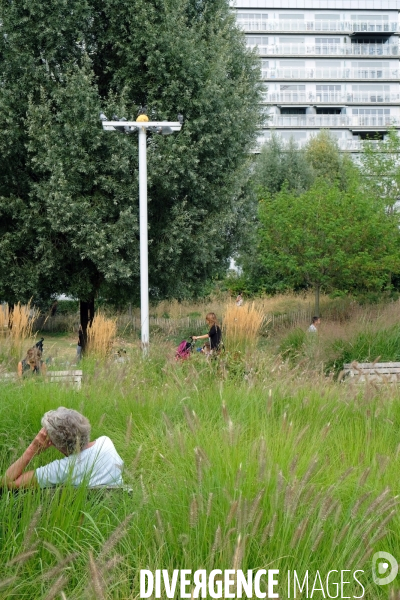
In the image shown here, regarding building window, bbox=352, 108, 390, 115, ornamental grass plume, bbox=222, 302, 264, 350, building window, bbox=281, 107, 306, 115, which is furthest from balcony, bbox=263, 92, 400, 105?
ornamental grass plume, bbox=222, 302, 264, 350

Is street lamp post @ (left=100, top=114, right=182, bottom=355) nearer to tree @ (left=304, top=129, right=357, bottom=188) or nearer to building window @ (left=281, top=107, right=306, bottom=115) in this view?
tree @ (left=304, top=129, right=357, bottom=188)

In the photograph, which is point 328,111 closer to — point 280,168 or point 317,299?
point 280,168

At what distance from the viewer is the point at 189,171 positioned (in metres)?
15.7

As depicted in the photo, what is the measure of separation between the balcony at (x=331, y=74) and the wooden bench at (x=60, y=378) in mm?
63963

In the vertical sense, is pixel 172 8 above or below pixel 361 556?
above

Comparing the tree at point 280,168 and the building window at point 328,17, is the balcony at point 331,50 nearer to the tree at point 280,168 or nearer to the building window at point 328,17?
the building window at point 328,17

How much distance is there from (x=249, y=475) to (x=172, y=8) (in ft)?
48.3

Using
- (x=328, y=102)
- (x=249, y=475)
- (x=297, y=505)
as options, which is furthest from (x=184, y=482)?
(x=328, y=102)

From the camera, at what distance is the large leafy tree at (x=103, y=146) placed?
15375 mm

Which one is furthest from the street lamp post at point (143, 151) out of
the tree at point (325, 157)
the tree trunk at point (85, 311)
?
the tree at point (325, 157)

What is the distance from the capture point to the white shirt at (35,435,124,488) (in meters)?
3.42

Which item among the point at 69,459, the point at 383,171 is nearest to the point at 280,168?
the point at 383,171

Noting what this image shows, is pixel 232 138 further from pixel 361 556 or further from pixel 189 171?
pixel 361 556

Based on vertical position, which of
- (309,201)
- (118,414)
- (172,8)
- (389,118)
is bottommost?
(118,414)
